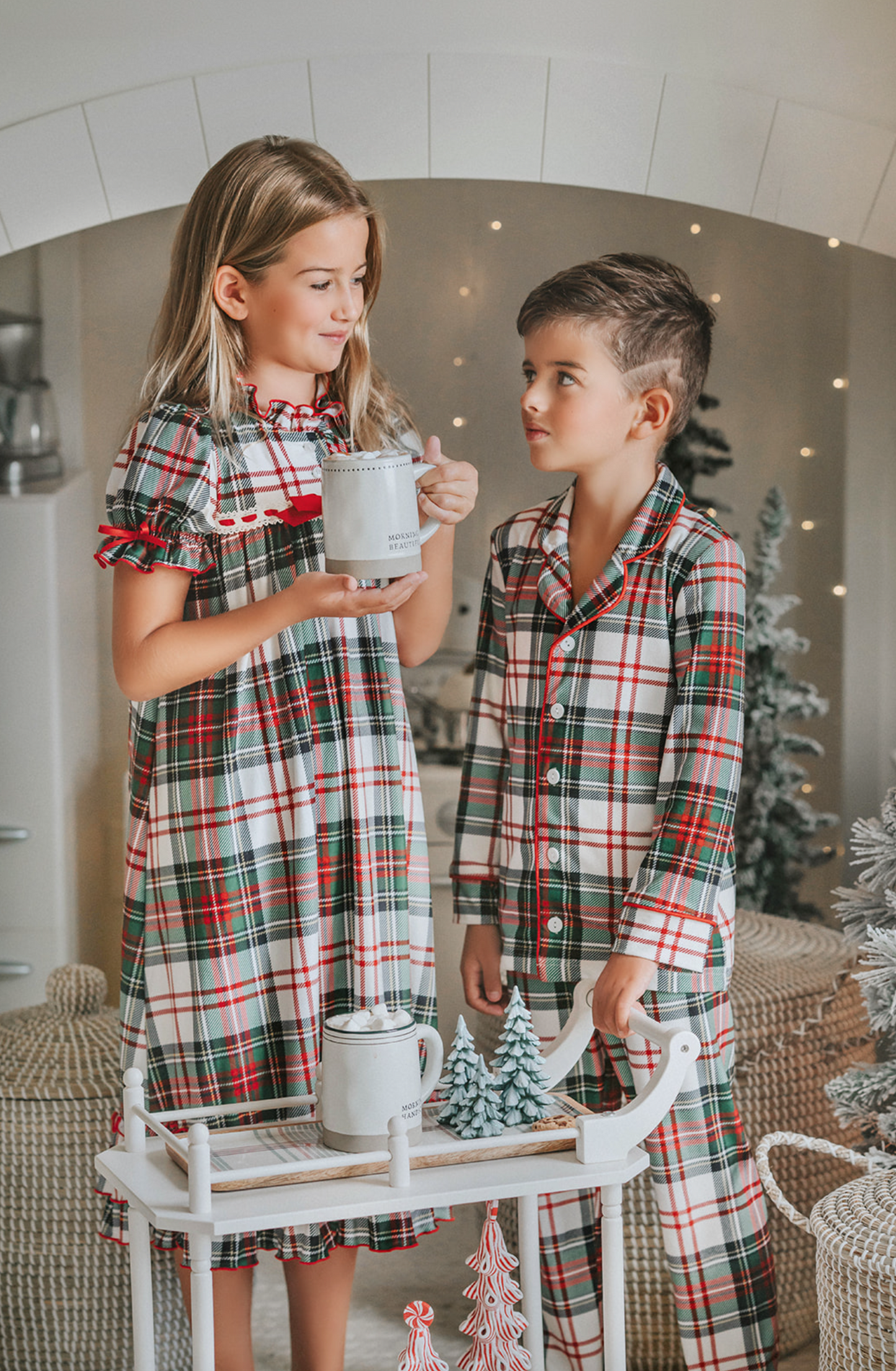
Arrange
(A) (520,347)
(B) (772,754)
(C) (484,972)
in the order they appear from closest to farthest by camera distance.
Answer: (C) (484,972) → (B) (772,754) → (A) (520,347)

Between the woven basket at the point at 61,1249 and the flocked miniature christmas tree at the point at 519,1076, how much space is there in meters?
0.76

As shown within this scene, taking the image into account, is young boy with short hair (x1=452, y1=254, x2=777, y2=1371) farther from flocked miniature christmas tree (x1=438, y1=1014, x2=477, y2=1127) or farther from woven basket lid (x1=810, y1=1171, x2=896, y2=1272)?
flocked miniature christmas tree (x1=438, y1=1014, x2=477, y2=1127)

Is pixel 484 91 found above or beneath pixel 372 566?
above

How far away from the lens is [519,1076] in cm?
116

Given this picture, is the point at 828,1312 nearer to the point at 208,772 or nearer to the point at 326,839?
the point at 326,839

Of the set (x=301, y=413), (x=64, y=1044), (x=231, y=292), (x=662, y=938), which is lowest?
(x=64, y=1044)

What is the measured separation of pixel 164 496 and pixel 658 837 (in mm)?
576

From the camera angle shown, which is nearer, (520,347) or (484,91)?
(484,91)

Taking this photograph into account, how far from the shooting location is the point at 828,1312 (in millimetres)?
1402

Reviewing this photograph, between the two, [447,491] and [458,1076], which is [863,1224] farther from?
[447,491]

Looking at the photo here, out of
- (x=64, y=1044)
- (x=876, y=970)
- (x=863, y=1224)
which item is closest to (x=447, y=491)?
(x=876, y=970)

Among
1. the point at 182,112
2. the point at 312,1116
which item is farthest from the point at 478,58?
the point at 312,1116

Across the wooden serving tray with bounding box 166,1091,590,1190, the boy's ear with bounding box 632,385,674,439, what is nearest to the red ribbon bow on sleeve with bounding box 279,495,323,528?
the boy's ear with bounding box 632,385,674,439

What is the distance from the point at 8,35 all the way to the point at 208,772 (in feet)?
3.73
